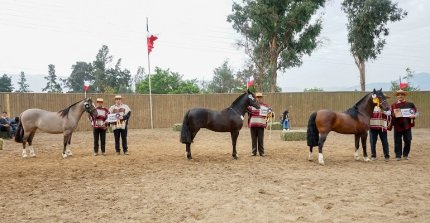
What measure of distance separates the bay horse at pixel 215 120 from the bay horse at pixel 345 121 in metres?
1.73

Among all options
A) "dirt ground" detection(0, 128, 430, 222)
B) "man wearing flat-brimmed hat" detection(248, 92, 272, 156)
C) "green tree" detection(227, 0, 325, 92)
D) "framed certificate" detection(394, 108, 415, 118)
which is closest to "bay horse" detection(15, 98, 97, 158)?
"dirt ground" detection(0, 128, 430, 222)

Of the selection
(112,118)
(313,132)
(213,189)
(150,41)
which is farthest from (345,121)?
(150,41)

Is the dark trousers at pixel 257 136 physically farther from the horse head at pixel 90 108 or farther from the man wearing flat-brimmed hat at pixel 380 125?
the horse head at pixel 90 108

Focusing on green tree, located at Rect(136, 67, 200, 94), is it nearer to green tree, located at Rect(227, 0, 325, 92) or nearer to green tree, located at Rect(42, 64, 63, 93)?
green tree, located at Rect(227, 0, 325, 92)

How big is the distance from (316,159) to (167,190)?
492 cm

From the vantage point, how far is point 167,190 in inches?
247

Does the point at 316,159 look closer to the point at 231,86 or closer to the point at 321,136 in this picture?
the point at 321,136

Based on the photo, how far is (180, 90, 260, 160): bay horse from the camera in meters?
9.53

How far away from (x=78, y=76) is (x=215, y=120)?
55.4 meters

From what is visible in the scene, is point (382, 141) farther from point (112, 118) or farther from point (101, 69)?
point (101, 69)

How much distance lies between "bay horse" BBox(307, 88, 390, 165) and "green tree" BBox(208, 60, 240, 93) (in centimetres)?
4894

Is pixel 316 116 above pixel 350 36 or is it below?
below

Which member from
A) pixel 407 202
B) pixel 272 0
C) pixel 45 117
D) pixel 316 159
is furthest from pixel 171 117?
pixel 407 202

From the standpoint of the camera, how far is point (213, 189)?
6297 millimetres
